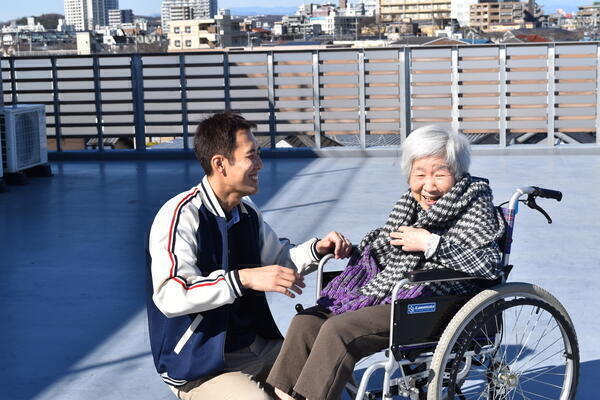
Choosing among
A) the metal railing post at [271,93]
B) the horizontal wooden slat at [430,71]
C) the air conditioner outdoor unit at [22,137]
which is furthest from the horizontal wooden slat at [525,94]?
the air conditioner outdoor unit at [22,137]

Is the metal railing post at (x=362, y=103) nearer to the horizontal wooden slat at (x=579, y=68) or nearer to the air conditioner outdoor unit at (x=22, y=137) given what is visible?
the horizontal wooden slat at (x=579, y=68)

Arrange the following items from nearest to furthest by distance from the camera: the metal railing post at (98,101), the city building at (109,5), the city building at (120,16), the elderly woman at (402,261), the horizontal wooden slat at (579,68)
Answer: the elderly woman at (402,261) → the horizontal wooden slat at (579,68) → the metal railing post at (98,101) → the city building at (120,16) → the city building at (109,5)

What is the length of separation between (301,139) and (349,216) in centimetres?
532

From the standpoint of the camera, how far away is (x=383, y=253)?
9.41 ft

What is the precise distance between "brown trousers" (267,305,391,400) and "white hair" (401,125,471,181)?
47cm

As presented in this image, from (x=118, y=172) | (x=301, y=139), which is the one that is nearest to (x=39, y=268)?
(x=118, y=172)

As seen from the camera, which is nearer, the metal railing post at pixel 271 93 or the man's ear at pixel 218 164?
the man's ear at pixel 218 164

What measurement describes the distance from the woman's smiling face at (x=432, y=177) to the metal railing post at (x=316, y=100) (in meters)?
6.97

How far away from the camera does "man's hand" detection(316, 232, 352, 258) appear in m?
2.81

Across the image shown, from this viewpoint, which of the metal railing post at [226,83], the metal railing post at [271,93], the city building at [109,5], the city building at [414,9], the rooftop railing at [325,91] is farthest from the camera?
the city building at [109,5]

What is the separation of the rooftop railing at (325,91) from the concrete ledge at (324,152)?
12 centimetres

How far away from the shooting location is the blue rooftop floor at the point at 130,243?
3705mm

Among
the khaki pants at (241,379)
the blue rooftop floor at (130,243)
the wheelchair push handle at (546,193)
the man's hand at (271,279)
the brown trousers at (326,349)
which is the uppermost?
the wheelchair push handle at (546,193)

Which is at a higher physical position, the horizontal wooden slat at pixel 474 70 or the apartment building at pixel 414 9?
the apartment building at pixel 414 9
